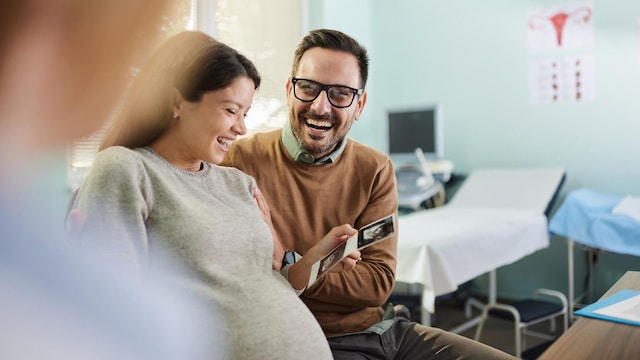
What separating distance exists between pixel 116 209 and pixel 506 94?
3109mm

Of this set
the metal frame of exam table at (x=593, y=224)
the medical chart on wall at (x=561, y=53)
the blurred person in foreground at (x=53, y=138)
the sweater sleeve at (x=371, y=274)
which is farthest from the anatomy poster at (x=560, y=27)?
the blurred person in foreground at (x=53, y=138)

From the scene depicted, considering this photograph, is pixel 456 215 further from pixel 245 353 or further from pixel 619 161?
pixel 245 353

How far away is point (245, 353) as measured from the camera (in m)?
0.71

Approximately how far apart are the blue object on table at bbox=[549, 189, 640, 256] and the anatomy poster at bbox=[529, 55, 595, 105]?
2.51 feet

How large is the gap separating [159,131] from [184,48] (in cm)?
13

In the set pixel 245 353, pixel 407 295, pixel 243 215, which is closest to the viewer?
pixel 245 353

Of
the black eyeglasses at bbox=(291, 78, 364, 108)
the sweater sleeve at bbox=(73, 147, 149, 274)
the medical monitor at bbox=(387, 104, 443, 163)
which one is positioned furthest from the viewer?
the medical monitor at bbox=(387, 104, 443, 163)

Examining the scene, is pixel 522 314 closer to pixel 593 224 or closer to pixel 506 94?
pixel 593 224

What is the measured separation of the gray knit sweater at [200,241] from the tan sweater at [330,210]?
0.75 ft

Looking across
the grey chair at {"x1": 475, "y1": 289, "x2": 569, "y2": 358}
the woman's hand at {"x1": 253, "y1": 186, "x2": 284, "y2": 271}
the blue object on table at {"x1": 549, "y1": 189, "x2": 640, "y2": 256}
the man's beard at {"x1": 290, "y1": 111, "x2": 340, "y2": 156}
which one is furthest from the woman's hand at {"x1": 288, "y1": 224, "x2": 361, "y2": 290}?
the blue object on table at {"x1": 549, "y1": 189, "x2": 640, "y2": 256}

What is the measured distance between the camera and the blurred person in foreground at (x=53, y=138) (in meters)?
0.38

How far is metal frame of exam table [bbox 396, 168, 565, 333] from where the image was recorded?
185 cm

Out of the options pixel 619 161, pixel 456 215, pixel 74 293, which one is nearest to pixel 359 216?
pixel 74 293

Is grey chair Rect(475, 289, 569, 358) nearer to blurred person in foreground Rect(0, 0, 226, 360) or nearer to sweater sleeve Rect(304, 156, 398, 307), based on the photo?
sweater sleeve Rect(304, 156, 398, 307)
